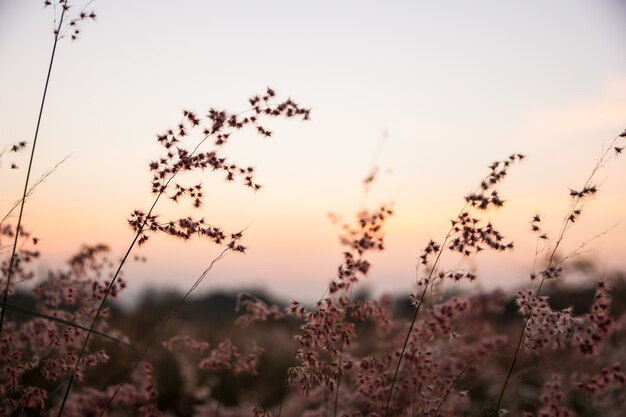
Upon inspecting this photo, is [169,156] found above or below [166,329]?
below

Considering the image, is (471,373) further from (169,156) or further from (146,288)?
(146,288)

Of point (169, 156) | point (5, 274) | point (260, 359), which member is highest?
point (260, 359)

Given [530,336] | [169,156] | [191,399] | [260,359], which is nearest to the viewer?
[530,336]

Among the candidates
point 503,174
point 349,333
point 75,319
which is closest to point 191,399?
point 75,319

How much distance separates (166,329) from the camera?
33.4 ft

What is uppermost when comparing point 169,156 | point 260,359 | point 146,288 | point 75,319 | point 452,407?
point 146,288

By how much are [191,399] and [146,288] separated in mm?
6573

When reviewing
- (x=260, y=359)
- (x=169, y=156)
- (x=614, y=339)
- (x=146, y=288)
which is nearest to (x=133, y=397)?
(x=169, y=156)

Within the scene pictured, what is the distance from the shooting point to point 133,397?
5.59m

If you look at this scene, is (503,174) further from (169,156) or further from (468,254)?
(169,156)

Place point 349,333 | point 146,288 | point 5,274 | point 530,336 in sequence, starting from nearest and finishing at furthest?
point 530,336
point 349,333
point 5,274
point 146,288

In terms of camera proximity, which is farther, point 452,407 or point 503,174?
point 452,407

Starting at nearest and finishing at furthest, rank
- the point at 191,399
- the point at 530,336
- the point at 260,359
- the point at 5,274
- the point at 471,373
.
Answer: the point at 530,336
the point at 5,274
the point at 471,373
the point at 191,399
the point at 260,359

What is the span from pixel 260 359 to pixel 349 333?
5.90 metres
